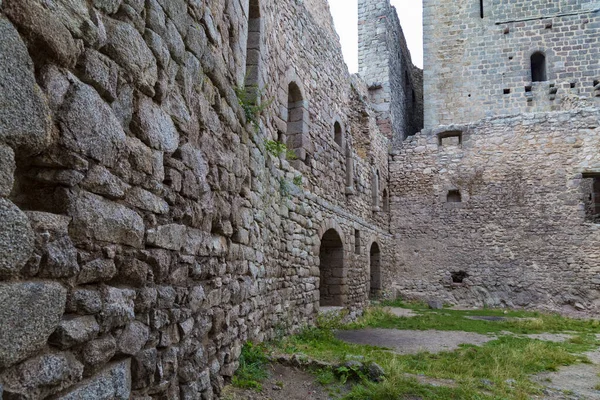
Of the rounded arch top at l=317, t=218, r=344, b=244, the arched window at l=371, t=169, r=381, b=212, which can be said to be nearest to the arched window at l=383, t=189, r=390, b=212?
the arched window at l=371, t=169, r=381, b=212

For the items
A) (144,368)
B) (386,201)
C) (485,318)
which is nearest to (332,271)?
(485,318)

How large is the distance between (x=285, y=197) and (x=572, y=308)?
1072 centimetres

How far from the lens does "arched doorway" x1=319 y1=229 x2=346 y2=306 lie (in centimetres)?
966

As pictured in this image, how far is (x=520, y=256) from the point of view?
13852 millimetres

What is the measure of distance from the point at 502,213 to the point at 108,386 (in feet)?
46.6

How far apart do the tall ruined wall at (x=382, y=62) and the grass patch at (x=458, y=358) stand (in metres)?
8.38

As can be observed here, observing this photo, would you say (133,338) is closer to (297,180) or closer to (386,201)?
(297,180)

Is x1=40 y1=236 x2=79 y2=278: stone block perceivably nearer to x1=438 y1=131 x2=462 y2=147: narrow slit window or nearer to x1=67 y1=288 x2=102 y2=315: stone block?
x1=67 y1=288 x2=102 y2=315: stone block

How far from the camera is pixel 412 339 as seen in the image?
26.1 ft

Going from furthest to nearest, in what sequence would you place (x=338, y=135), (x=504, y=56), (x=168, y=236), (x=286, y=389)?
(x=504, y=56) < (x=338, y=135) < (x=286, y=389) < (x=168, y=236)

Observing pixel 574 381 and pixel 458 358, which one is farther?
pixel 458 358

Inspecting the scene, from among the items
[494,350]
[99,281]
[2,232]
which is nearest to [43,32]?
[2,232]

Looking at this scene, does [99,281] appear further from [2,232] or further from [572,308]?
[572,308]

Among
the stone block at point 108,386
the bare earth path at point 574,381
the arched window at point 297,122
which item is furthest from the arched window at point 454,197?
the stone block at point 108,386
